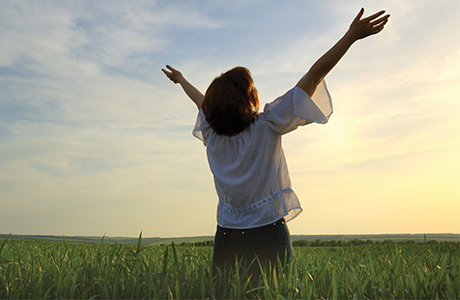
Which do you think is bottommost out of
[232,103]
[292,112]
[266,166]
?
[266,166]

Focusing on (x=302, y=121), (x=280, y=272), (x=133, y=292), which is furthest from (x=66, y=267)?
(x=302, y=121)

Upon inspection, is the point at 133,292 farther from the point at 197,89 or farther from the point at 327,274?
the point at 197,89

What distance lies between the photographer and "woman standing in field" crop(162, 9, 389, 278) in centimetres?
255

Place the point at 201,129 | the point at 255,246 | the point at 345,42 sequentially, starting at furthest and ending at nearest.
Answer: the point at 201,129 → the point at 255,246 → the point at 345,42

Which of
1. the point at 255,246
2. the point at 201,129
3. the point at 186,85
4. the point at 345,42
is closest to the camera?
the point at 345,42

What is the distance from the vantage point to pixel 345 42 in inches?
97.8

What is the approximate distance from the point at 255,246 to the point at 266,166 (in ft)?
2.05

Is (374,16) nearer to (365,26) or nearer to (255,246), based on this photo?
(365,26)

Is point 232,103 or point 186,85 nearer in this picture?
point 232,103

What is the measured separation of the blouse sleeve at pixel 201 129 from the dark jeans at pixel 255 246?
0.90 meters

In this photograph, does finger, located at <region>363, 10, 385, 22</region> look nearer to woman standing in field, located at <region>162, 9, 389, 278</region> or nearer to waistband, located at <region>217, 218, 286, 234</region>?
woman standing in field, located at <region>162, 9, 389, 278</region>

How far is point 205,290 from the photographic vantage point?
2.57 m

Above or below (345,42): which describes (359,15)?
above

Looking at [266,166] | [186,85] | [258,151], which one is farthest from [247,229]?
[186,85]
